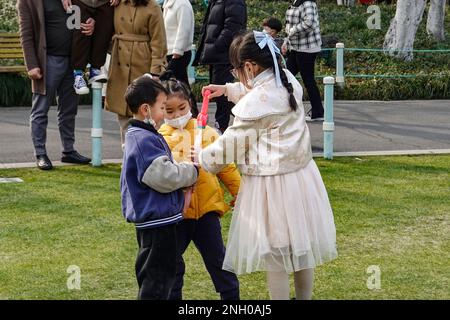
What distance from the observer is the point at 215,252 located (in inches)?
245

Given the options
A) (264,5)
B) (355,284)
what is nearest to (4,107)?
(355,284)

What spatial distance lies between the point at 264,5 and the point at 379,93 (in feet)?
30.2

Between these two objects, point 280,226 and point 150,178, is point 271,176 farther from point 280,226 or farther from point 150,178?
point 150,178

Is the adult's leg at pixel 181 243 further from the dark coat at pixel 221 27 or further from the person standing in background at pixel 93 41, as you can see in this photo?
the dark coat at pixel 221 27

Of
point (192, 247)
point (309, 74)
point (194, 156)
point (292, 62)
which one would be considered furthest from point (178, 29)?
point (194, 156)

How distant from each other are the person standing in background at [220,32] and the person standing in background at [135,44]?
178 centimetres

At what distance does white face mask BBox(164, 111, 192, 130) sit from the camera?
20.2ft

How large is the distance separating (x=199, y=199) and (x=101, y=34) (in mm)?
4342

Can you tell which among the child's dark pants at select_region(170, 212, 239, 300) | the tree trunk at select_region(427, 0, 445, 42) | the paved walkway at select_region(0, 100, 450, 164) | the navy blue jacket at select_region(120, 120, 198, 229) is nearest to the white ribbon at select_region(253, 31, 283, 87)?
the navy blue jacket at select_region(120, 120, 198, 229)

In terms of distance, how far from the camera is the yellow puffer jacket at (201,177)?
614 cm

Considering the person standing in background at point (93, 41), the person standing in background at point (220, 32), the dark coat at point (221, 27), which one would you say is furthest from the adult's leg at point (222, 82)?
the person standing in background at point (93, 41)

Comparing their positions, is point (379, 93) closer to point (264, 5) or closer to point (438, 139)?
point (438, 139)

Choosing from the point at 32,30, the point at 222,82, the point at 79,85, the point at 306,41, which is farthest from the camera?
the point at 306,41

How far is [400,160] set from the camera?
442 inches
